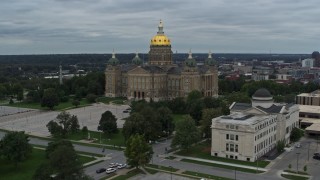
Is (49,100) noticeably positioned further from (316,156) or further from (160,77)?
(316,156)

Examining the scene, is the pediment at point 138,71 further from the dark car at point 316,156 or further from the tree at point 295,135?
the dark car at point 316,156

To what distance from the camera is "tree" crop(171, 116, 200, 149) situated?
2901 inches

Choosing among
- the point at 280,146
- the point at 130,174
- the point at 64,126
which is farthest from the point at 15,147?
the point at 280,146

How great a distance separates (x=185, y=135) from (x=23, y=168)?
27.3 m

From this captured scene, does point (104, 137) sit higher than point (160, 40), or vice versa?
point (160, 40)

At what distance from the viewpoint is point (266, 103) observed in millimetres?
86438

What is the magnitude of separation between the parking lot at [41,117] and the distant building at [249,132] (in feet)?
113

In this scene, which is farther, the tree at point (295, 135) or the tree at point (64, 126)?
the tree at point (64, 126)

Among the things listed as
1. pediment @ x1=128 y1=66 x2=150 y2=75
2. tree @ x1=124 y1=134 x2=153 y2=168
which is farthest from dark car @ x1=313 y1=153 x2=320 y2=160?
pediment @ x1=128 y1=66 x2=150 y2=75

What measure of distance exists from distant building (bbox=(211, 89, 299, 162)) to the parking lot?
34.6m

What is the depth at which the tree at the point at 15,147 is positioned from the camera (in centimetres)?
6362

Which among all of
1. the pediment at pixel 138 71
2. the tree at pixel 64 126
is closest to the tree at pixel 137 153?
the tree at pixel 64 126

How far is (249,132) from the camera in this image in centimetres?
7044

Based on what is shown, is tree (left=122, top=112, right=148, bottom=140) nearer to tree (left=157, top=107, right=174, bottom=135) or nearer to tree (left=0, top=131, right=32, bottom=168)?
tree (left=157, top=107, right=174, bottom=135)
